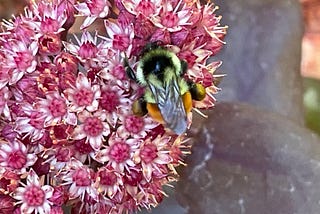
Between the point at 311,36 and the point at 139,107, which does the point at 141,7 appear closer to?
the point at 139,107

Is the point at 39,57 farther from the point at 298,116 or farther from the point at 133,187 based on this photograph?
the point at 298,116

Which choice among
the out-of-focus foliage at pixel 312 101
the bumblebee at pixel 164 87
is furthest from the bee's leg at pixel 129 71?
the out-of-focus foliage at pixel 312 101

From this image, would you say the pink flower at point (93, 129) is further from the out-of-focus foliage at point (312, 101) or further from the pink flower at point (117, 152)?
the out-of-focus foliage at point (312, 101)

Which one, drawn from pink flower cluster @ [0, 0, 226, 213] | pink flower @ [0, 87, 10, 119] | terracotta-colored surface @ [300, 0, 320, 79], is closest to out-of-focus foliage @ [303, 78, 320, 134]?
terracotta-colored surface @ [300, 0, 320, 79]

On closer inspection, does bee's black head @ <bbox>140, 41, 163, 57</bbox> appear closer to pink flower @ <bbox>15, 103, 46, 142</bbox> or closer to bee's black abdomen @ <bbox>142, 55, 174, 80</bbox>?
bee's black abdomen @ <bbox>142, 55, 174, 80</bbox>

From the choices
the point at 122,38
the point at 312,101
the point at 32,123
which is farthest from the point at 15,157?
the point at 312,101
